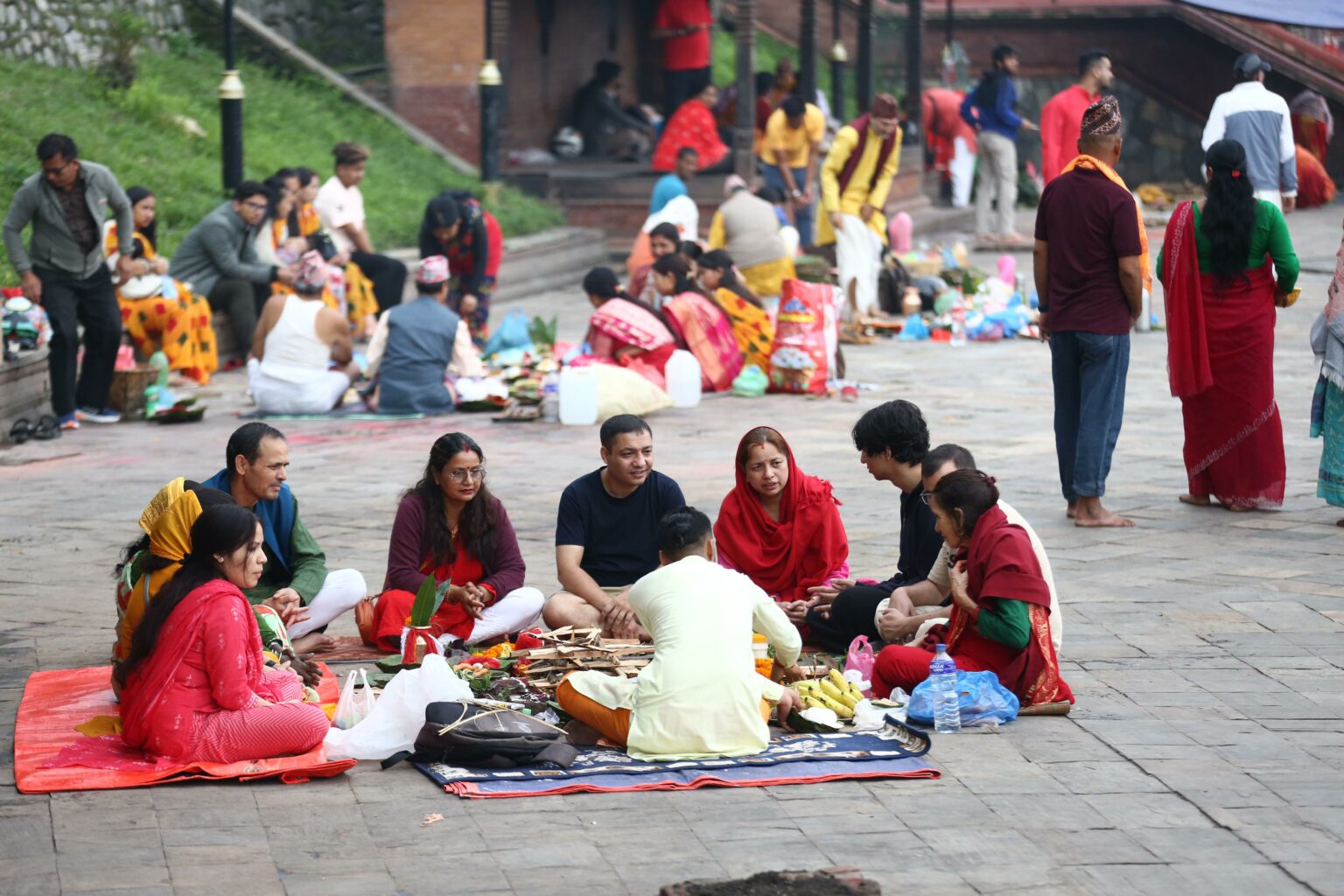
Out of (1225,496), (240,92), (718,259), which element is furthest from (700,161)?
(1225,496)

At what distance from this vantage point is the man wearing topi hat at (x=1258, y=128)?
43.0ft

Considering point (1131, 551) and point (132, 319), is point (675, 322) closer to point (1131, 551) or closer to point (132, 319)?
point (132, 319)

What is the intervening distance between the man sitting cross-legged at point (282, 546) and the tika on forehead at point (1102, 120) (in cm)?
370

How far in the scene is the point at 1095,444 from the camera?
816cm

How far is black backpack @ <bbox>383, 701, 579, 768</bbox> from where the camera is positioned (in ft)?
16.7

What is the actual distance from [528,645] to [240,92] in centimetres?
968

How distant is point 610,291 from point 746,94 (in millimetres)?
8107

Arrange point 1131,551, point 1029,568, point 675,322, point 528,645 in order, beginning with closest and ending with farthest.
→ point 1029,568
point 528,645
point 1131,551
point 675,322

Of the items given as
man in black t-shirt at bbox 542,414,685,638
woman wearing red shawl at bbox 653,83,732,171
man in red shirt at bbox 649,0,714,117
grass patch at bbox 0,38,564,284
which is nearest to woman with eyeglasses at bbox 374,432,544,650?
man in black t-shirt at bbox 542,414,685,638

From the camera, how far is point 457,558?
6691mm

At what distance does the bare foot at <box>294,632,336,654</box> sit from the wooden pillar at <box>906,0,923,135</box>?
57.7ft

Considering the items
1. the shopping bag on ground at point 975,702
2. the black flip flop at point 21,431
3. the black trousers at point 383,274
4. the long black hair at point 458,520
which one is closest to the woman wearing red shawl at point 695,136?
the black trousers at point 383,274

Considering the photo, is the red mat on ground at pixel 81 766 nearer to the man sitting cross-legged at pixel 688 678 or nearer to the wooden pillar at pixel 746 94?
the man sitting cross-legged at pixel 688 678

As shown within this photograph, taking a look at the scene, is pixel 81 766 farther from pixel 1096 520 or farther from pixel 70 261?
pixel 70 261
